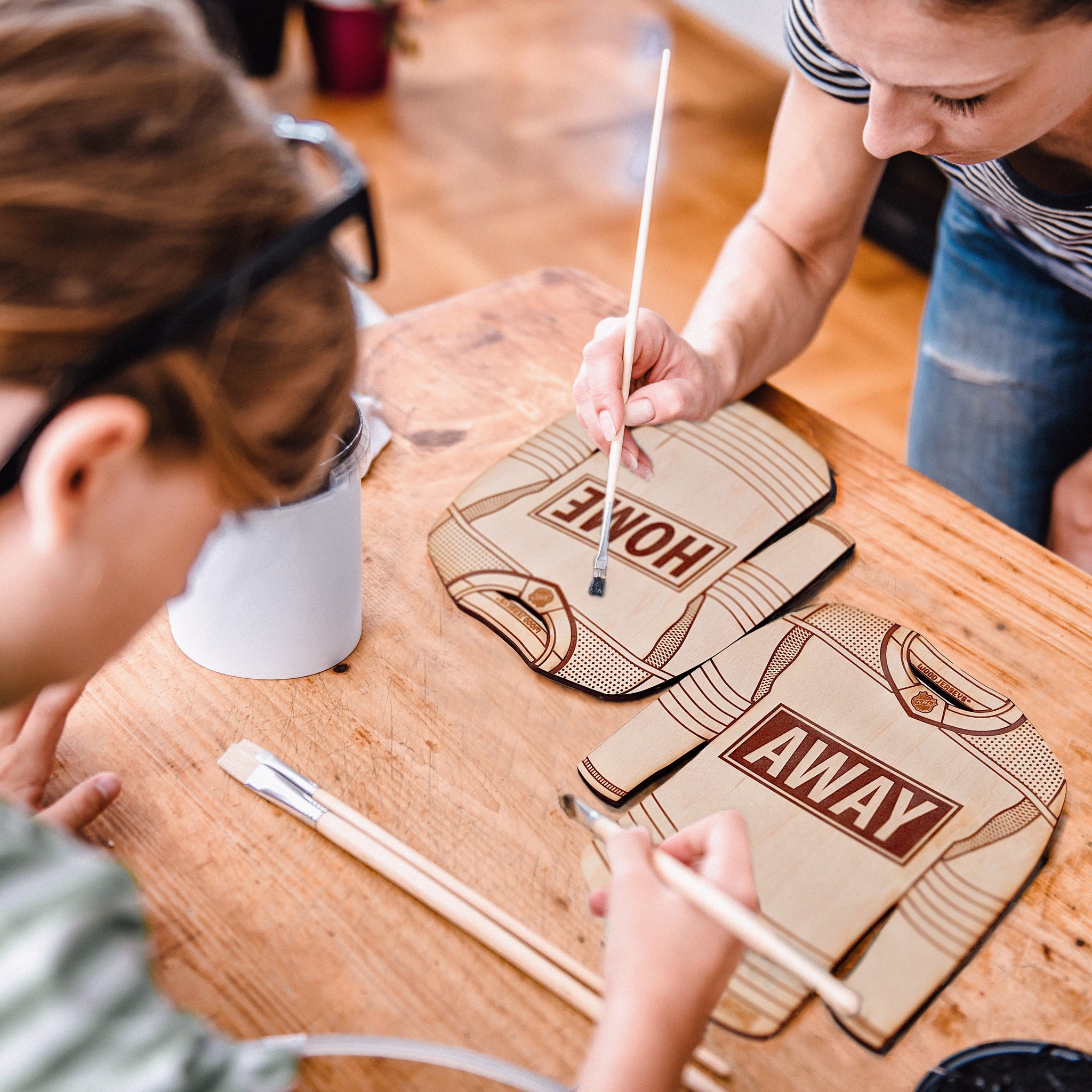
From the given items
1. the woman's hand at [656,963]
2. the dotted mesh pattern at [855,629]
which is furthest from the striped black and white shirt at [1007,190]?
the woman's hand at [656,963]

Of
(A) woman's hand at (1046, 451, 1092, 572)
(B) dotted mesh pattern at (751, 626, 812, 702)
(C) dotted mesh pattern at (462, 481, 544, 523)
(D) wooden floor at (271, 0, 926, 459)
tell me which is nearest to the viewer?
(B) dotted mesh pattern at (751, 626, 812, 702)

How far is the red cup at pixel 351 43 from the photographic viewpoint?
8.66ft

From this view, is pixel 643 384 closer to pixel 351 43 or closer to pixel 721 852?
pixel 721 852

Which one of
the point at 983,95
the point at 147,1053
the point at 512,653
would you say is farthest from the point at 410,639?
the point at 983,95

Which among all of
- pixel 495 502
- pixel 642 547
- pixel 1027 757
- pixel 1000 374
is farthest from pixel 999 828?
pixel 1000 374

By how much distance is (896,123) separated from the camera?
707 mm

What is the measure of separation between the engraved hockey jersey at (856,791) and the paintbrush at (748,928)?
0.06 metres

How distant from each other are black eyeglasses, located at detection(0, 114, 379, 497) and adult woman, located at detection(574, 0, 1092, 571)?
1.13 ft

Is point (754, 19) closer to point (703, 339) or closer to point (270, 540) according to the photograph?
point (703, 339)

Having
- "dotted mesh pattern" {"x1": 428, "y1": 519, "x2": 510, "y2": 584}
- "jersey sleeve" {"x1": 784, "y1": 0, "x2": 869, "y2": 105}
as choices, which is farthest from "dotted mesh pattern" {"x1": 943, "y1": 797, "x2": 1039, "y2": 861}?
"jersey sleeve" {"x1": 784, "y1": 0, "x2": 869, "y2": 105}

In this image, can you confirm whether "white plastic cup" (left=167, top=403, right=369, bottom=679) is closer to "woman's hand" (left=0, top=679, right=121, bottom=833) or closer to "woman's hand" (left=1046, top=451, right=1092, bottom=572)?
"woman's hand" (left=0, top=679, right=121, bottom=833)

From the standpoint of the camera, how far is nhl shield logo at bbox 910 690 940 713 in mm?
692

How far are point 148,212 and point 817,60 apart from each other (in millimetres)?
657

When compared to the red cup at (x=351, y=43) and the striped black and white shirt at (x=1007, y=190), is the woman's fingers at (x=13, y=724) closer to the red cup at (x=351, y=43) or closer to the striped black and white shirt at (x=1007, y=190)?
the striped black and white shirt at (x=1007, y=190)
